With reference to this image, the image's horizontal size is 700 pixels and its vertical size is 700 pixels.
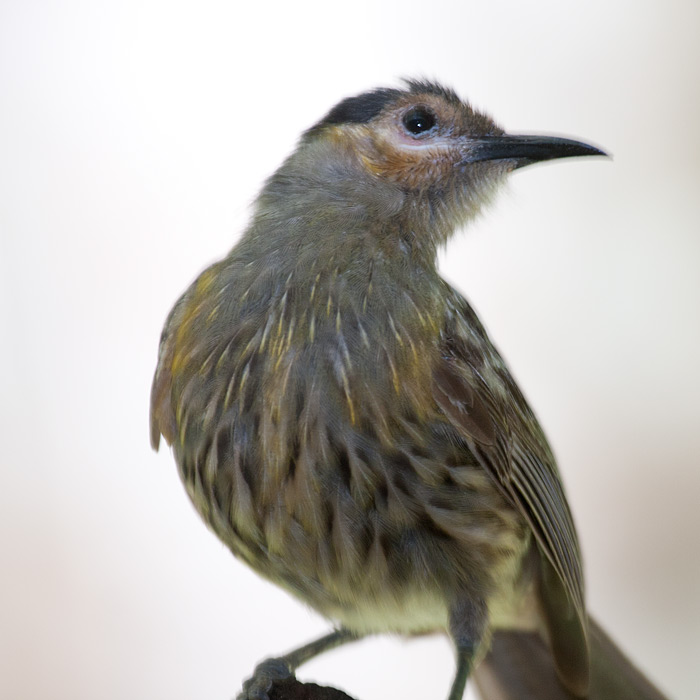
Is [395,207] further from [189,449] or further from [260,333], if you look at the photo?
[189,449]

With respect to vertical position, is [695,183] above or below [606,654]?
above

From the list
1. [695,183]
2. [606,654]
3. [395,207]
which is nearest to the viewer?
[395,207]

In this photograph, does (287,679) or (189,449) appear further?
(287,679)

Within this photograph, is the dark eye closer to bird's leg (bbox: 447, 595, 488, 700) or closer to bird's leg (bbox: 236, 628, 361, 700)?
bird's leg (bbox: 447, 595, 488, 700)

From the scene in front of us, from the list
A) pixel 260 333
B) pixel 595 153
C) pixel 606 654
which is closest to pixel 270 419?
pixel 260 333

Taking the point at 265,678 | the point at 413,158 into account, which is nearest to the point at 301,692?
the point at 265,678

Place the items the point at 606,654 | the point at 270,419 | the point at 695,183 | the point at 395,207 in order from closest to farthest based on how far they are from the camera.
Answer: the point at 270,419 < the point at 395,207 < the point at 606,654 < the point at 695,183

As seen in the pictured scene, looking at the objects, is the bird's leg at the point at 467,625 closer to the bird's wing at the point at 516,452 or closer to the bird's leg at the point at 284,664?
the bird's wing at the point at 516,452

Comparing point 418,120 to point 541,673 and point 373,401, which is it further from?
point 541,673
